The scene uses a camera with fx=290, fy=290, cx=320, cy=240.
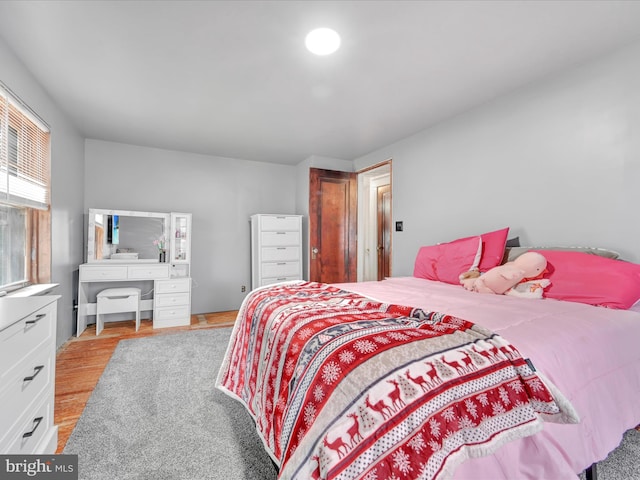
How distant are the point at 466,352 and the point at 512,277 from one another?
49.1 inches

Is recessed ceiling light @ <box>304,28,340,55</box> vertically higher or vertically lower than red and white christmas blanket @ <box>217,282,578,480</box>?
higher

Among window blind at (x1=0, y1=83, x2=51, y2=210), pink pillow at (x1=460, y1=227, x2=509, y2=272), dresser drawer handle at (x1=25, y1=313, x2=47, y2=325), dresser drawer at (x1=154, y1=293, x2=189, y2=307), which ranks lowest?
dresser drawer at (x1=154, y1=293, x2=189, y2=307)

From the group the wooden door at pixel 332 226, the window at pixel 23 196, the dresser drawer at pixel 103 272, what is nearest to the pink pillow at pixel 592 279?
the wooden door at pixel 332 226

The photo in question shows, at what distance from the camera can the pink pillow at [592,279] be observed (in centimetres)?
158

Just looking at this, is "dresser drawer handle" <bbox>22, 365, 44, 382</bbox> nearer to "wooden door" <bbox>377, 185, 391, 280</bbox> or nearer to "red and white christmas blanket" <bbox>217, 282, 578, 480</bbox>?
"red and white christmas blanket" <bbox>217, 282, 578, 480</bbox>

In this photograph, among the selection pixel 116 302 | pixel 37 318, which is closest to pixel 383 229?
pixel 116 302

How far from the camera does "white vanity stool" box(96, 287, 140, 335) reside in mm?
3529

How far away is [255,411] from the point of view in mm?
1441

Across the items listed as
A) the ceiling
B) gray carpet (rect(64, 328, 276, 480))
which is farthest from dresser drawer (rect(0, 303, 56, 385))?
the ceiling

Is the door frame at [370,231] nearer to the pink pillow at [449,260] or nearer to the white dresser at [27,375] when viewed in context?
the pink pillow at [449,260]

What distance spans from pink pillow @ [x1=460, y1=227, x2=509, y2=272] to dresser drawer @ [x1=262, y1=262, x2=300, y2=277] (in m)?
2.76

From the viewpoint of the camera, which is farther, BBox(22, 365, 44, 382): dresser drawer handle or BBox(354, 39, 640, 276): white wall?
BBox(354, 39, 640, 276): white wall

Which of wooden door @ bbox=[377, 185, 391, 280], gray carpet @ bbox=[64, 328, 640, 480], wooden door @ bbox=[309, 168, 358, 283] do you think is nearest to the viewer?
gray carpet @ bbox=[64, 328, 640, 480]

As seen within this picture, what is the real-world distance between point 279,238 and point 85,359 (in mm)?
2581
